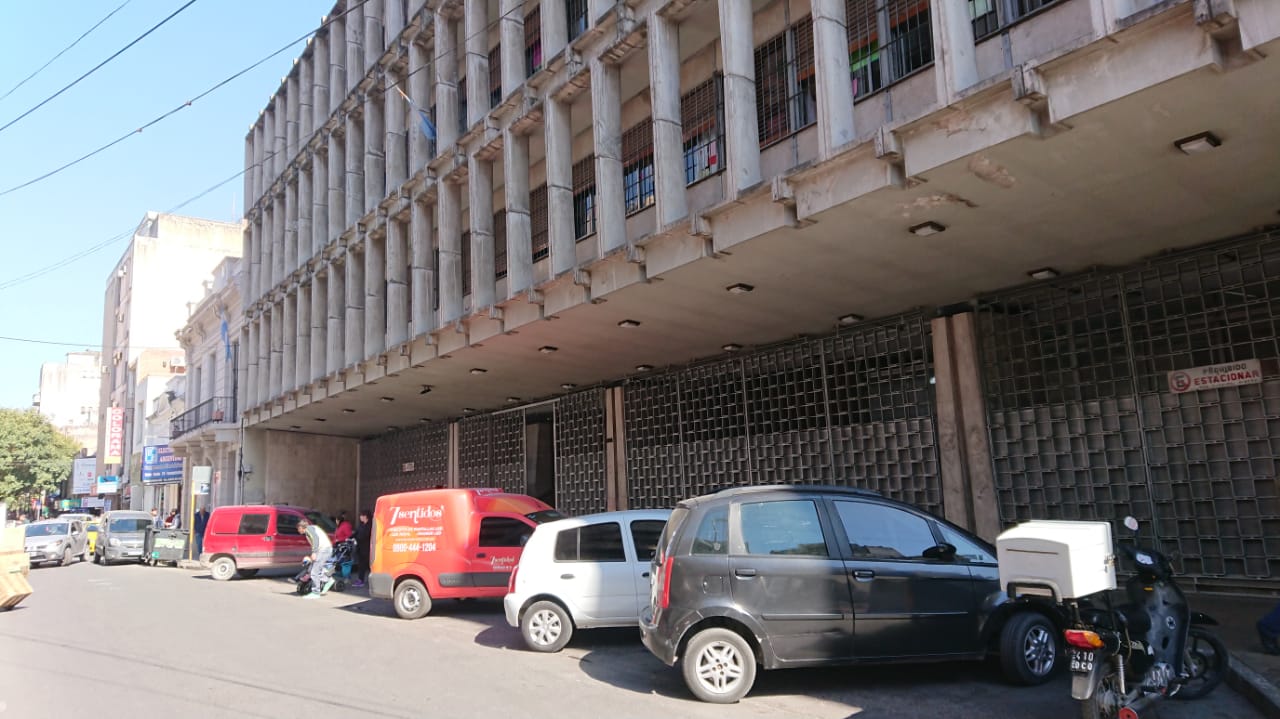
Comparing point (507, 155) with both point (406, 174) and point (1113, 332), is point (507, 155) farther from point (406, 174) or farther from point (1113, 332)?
point (1113, 332)

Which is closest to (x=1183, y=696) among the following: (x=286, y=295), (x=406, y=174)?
(x=406, y=174)

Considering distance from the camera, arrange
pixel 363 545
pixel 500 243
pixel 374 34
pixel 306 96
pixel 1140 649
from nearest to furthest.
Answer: pixel 1140 649 → pixel 363 545 → pixel 500 243 → pixel 374 34 → pixel 306 96

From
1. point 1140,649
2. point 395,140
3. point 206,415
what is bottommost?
point 1140,649

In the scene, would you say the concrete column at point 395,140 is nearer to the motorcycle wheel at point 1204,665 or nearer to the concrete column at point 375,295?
the concrete column at point 375,295

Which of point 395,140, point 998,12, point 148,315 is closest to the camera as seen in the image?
point 998,12

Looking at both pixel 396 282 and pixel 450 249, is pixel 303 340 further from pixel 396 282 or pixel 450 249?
→ pixel 450 249

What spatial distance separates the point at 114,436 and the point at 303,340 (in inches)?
1448

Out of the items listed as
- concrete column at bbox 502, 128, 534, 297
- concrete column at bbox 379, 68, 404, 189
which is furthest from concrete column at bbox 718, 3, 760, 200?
concrete column at bbox 379, 68, 404, 189

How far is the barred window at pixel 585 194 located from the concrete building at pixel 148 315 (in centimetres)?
4087

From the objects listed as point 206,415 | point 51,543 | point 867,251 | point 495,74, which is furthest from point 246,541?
point 206,415

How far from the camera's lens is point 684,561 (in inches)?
280

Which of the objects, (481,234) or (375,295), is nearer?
(481,234)

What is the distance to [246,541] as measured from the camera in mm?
20953

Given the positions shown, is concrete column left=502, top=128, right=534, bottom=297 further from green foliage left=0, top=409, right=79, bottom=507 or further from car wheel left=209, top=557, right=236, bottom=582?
green foliage left=0, top=409, right=79, bottom=507
